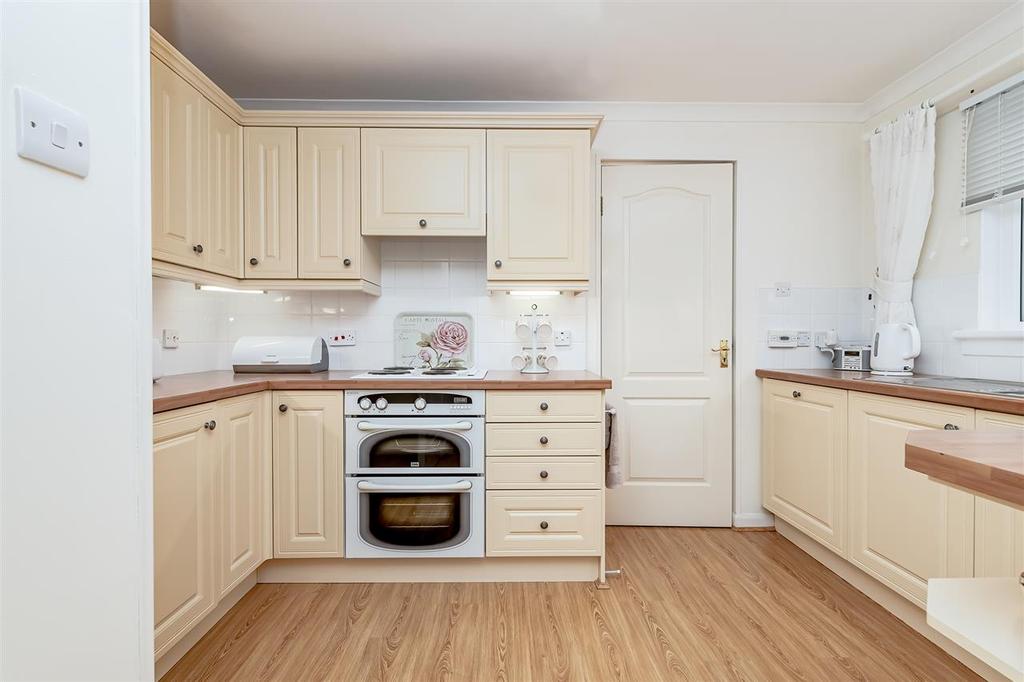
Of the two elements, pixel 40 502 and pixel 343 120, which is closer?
pixel 40 502

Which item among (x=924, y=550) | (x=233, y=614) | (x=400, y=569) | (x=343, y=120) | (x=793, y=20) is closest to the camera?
(x=924, y=550)

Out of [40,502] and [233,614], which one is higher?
[40,502]

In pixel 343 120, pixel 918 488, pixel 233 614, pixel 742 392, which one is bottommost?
pixel 233 614

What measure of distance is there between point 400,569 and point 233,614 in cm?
68

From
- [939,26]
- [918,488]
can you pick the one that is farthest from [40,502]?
[939,26]

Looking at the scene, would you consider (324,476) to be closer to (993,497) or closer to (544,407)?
(544,407)

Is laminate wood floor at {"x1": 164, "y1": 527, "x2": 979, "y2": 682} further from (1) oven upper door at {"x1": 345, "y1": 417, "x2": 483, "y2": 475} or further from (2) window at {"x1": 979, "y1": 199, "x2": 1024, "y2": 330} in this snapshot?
(2) window at {"x1": 979, "y1": 199, "x2": 1024, "y2": 330}

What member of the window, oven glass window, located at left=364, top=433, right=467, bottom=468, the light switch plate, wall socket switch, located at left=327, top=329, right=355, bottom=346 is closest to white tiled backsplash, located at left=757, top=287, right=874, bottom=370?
the window

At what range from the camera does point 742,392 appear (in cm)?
292

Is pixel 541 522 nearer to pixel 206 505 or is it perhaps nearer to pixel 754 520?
pixel 206 505

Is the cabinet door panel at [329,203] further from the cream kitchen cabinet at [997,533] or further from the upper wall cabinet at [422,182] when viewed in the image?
the cream kitchen cabinet at [997,533]

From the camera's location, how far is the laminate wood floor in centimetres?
167

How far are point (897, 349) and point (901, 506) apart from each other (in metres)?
0.85

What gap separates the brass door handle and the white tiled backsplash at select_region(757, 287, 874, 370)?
187 millimetres
